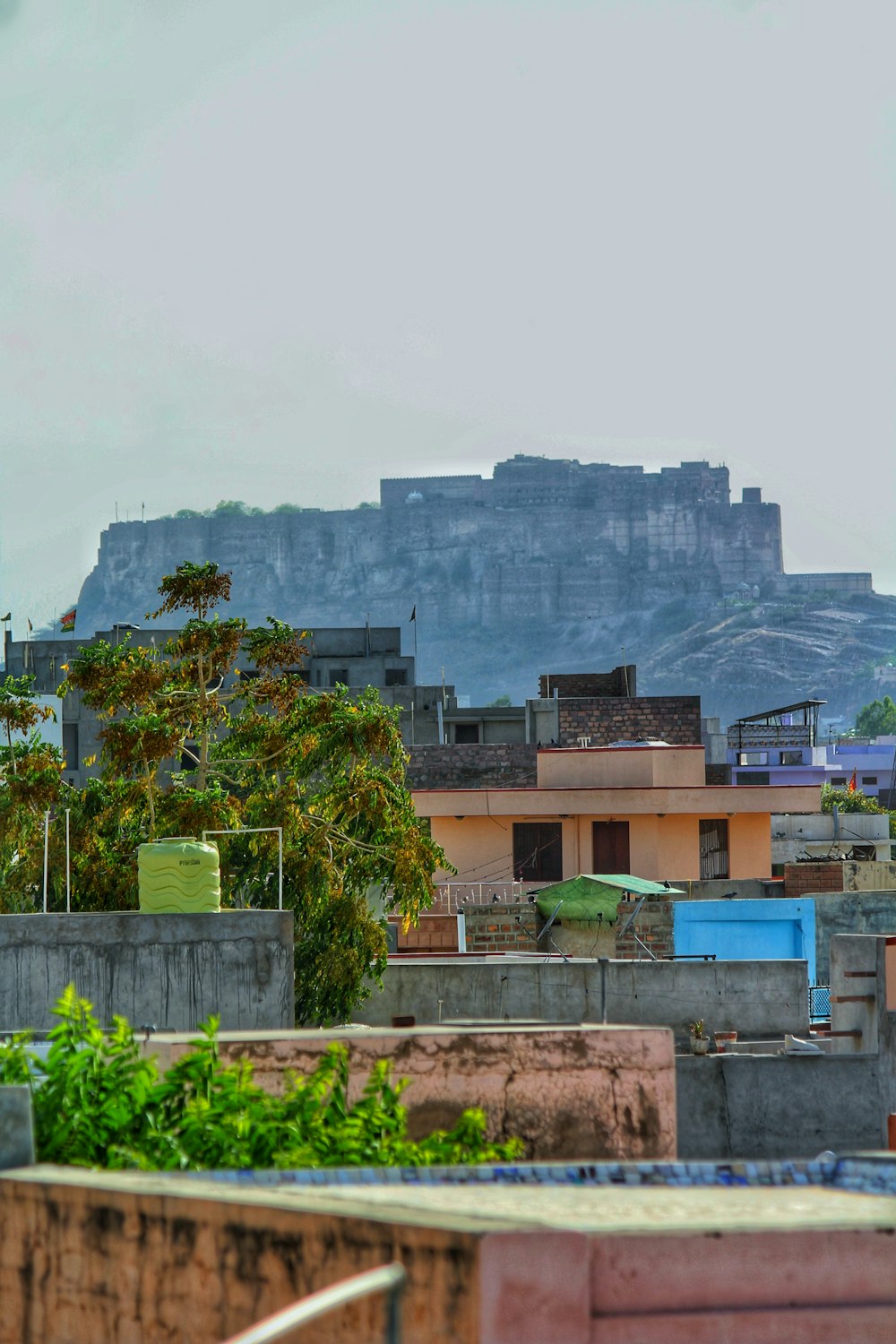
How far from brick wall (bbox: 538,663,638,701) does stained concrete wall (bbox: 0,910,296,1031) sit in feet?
131

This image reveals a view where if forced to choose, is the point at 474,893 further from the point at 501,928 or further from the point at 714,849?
the point at 714,849

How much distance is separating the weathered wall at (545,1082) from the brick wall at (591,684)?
42789 millimetres

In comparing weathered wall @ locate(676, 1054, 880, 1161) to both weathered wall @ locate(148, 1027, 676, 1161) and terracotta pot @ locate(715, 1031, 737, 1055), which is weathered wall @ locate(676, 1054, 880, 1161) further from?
weathered wall @ locate(148, 1027, 676, 1161)

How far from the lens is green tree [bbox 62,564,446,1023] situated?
16.8 meters

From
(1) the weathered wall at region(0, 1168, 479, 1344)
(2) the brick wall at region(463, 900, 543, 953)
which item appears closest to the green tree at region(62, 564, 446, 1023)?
(2) the brick wall at region(463, 900, 543, 953)

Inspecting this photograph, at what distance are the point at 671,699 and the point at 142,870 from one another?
30468 millimetres

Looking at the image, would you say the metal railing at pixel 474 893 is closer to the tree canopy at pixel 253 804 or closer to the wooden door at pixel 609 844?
the wooden door at pixel 609 844

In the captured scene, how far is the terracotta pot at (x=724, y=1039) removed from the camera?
17094 millimetres

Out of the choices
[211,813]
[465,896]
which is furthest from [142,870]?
[465,896]

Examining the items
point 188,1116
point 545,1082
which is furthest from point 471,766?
point 188,1116

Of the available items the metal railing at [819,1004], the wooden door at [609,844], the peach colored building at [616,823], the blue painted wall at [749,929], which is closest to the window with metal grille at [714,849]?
the peach colored building at [616,823]

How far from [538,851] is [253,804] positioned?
1625 cm

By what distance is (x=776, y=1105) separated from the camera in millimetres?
14367

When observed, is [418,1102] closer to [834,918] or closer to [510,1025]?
[510,1025]
